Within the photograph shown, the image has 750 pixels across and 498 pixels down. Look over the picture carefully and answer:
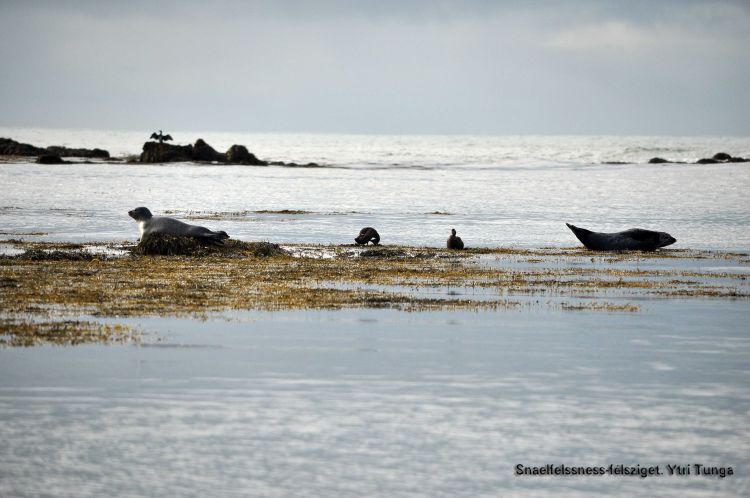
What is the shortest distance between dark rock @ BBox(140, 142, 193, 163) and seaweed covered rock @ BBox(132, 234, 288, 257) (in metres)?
83.9

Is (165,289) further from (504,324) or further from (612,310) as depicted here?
(612,310)

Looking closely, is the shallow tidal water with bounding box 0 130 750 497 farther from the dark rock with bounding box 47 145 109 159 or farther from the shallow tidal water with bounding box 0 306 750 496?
the dark rock with bounding box 47 145 109 159

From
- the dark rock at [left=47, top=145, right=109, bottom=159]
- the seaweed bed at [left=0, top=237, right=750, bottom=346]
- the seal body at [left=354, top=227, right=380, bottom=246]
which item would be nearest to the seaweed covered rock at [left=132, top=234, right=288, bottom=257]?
the seaweed bed at [left=0, top=237, right=750, bottom=346]

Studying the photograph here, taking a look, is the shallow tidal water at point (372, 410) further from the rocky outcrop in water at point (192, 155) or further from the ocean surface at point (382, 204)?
the rocky outcrop in water at point (192, 155)

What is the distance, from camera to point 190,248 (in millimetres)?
25719

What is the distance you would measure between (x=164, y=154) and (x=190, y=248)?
8594cm

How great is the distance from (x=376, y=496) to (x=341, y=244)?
71.6 ft

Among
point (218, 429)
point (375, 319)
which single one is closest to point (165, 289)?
point (375, 319)

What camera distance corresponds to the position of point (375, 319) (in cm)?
1611

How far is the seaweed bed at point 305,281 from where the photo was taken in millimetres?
16625

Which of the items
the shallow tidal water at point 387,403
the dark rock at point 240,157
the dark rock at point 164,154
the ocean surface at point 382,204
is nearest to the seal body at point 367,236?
the ocean surface at point 382,204

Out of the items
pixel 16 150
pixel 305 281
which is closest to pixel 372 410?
pixel 305 281

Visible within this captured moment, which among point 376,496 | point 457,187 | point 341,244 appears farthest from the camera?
point 457,187

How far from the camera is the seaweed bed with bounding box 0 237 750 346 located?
54.5 ft
